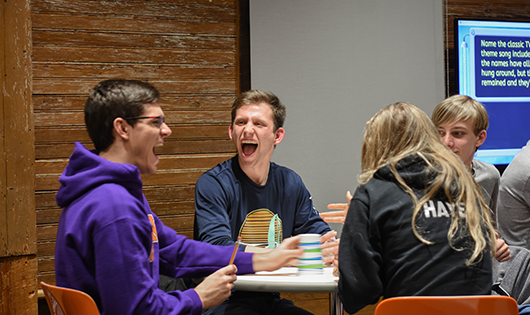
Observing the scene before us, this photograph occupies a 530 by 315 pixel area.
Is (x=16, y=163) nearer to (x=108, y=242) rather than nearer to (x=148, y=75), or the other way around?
(x=148, y=75)

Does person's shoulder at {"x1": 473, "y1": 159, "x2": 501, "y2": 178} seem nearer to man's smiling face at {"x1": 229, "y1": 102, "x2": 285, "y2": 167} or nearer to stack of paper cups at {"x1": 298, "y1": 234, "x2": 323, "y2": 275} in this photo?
man's smiling face at {"x1": 229, "y1": 102, "x2": 285, "y2": 167}

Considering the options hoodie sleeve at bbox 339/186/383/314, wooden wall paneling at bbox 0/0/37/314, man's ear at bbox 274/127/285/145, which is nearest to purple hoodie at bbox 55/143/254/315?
hoodie sleeve at bbox 339/186/383/314

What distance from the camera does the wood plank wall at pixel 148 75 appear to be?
309 centimetres

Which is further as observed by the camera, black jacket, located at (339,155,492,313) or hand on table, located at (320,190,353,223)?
hand on table, located at (320,190,353,223)

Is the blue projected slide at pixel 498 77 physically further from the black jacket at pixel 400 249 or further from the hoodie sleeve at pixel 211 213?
the black jacket at pixel 400 249

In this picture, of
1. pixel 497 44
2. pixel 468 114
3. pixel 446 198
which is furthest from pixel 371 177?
pixel 497 44

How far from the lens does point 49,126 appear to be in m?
3.11

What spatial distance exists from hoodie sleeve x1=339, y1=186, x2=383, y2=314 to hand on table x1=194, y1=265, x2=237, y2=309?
0.38 m

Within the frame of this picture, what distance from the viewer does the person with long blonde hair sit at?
1307 mm

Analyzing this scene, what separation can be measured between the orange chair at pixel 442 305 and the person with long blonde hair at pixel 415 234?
0.13 m

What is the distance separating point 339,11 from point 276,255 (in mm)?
2410

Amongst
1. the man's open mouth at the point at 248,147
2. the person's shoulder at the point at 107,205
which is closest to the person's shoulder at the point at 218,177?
the man's open mouth at the point at 248,147


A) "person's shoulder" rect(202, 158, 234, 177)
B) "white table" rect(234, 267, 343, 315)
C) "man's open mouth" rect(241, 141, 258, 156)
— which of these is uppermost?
"man's open mouth" rect(241, 141, 258, 156)

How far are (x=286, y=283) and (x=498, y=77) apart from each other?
3.13 m
